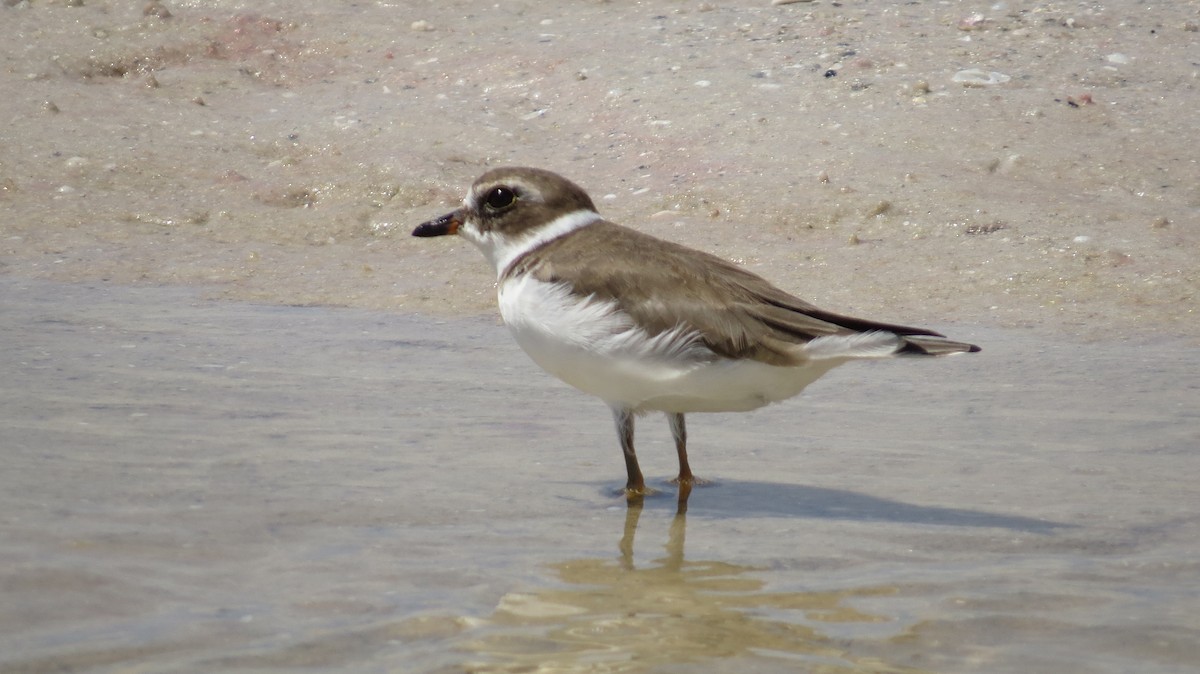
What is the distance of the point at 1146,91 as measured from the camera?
34.5ft

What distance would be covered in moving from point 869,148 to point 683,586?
6.12 m

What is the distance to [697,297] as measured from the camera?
5438 mm

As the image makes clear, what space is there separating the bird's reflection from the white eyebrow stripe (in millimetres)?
1725

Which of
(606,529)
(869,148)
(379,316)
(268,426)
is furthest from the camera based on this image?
(869,148)

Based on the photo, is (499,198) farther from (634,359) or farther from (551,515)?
(551,515)

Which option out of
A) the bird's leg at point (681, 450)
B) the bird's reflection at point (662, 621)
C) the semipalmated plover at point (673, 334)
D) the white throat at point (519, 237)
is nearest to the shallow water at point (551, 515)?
the bird's reflection at point (662, 621)

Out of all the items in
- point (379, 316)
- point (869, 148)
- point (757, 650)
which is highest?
point (869, 148)

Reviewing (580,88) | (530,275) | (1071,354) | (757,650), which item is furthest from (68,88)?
(757,650)

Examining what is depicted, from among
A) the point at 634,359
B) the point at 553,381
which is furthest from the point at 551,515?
the point at 553,381

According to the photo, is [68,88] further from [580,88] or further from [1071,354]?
[1071,354]

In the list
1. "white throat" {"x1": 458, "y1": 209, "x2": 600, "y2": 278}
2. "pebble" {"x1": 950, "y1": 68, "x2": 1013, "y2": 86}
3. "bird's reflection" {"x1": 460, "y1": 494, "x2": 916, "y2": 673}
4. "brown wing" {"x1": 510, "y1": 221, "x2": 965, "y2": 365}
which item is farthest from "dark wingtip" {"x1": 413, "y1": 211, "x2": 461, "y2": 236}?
"pebble" {"x1": 950, "y1": 68, "x2": 1013, "y2": 86}

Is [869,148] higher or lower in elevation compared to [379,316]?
higher

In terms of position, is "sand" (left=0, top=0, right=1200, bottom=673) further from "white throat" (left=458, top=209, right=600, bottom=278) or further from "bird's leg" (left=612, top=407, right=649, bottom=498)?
"white throat" (left=458, top=209, right=600, bottom=278)

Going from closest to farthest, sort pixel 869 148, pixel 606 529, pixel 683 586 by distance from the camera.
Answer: pixel 683 586, pixel 606 529, pixel 869 148
